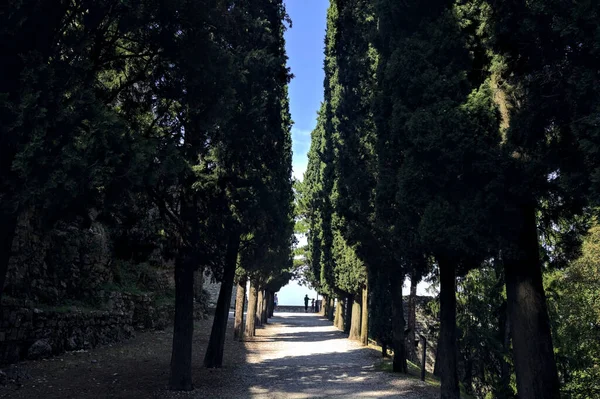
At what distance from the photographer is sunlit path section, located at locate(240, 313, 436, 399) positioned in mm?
10648

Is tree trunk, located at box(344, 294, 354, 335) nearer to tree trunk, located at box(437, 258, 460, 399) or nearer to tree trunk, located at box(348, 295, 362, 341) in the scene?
tree trunk, located at box(348, 295, 362, 341)

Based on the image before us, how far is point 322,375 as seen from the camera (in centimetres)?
1330

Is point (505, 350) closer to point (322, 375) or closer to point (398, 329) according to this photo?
point (398, 329)

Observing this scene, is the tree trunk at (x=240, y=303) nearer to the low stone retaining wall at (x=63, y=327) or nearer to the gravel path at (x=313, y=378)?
the gravel path at (x=313, y=378)

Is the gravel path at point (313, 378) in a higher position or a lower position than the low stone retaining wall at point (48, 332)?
lower

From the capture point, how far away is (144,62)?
8617 millimetres

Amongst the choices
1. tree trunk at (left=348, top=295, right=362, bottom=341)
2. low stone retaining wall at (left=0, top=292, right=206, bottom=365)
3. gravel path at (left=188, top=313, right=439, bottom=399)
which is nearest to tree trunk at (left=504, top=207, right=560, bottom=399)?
gravel path at (left=188, top=313, right=439, bottom=399)

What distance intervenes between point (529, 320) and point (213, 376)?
826 centimetres

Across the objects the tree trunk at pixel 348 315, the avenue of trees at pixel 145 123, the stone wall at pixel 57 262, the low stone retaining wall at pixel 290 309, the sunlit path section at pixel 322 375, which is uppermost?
the avenue of trees at pixel 145 123

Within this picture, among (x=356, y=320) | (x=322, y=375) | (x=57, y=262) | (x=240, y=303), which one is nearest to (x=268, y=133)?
(x=322, y=375)

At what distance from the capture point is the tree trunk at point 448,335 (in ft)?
31.8

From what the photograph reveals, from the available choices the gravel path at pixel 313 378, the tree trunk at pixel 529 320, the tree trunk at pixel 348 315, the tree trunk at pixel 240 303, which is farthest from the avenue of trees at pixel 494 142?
the tree trunk at pixel 348 315

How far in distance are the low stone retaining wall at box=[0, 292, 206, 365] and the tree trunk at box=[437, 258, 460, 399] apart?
974 centimetres

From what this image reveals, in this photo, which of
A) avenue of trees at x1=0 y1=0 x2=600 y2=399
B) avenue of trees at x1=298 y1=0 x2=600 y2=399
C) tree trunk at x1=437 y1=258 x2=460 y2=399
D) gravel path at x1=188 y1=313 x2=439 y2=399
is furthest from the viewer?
gravel path at x1=188 y1=313 x2=439 y2=399
